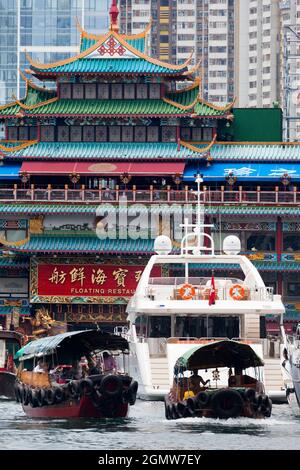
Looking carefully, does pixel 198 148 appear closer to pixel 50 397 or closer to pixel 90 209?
pixel 90 209

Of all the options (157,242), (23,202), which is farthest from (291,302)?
(157,242)

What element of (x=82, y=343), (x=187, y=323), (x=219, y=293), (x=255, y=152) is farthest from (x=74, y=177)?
(x=82, y=343)

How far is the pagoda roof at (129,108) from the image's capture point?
10850cm

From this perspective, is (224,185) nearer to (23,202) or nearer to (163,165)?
(163,165)

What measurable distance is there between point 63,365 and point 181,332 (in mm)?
4962

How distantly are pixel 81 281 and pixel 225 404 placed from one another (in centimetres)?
4305

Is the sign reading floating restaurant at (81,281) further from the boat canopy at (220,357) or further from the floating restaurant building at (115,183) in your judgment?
the boat canopy at (220,357)

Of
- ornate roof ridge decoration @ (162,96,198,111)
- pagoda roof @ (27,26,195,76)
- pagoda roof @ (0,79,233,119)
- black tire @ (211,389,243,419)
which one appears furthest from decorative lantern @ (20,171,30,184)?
black tire @ (211,389,243,419)

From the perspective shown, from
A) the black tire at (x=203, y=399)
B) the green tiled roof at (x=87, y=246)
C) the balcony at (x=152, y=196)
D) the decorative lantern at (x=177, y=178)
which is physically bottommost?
the black tire at (x=203, y=399)

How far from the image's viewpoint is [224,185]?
10919 centimetres

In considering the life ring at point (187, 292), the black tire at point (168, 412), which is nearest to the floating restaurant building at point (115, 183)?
the life ring at point (187, 292)

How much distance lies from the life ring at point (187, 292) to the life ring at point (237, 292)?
168 cm

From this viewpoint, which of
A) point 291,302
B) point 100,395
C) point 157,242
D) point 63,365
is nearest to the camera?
point 100,395
